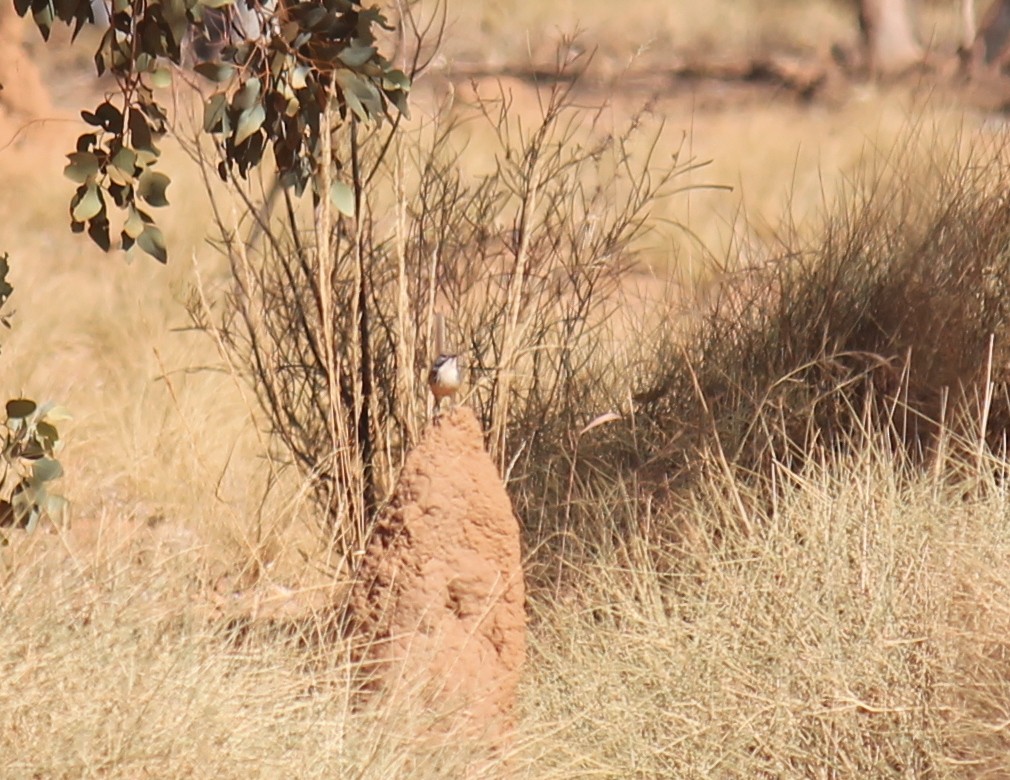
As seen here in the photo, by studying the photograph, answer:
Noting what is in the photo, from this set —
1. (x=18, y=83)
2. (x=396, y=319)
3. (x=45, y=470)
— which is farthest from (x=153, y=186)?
(x=18, y=83)

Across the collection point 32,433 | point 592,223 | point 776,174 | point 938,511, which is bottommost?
point 776,174

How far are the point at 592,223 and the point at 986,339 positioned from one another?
1.33 m

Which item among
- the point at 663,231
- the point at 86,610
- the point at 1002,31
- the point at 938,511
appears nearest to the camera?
the point at 86,610

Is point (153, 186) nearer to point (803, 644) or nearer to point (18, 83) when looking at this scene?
point (803, 644)

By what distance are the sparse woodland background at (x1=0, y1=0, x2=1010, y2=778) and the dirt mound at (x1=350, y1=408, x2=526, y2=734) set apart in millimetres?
124

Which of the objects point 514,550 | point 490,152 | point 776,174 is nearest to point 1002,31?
point 776,174

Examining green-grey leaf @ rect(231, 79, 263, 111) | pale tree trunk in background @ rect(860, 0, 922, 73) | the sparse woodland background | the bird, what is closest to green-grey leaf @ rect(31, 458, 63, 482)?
the sparse woodland background

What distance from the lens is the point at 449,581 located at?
3.76 meters

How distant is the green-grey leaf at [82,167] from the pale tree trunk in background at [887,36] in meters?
17.0

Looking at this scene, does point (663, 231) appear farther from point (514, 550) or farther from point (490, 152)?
point (514, 550)

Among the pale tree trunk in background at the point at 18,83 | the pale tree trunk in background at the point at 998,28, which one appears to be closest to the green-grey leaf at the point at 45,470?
the pale tree trunk in background at the point at 18,83

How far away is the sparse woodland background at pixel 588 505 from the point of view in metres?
3.52

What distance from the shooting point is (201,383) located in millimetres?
6895

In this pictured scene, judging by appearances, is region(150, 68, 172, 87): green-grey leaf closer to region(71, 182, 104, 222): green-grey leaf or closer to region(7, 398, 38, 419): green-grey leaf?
region(71, 182, 104, 222): green-grey leaf
